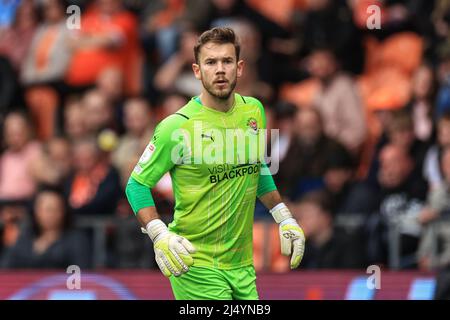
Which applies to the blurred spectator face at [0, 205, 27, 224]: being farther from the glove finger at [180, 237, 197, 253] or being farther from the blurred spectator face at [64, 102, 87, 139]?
the glove finger at [180, 237, 197, 253]

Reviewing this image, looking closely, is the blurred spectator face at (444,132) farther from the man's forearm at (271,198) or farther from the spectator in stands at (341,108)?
the man's forearm at (271,198)

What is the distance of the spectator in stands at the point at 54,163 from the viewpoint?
48.7ft

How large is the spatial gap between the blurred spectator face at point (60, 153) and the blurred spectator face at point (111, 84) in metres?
0.81

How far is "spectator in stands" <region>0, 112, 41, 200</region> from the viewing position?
49.2 feet

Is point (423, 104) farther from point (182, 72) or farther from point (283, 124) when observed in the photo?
point (182, 72)

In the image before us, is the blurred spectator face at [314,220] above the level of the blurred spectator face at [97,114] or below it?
below

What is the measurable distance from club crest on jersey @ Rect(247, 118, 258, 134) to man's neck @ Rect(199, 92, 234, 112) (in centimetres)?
19

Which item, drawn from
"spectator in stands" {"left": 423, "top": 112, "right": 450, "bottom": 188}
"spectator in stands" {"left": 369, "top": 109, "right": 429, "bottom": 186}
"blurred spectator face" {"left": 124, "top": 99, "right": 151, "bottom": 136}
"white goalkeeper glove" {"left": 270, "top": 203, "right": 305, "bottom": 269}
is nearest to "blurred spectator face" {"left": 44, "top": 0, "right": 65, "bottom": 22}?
"blurred spectator face" {"left": 124, "top": 99, "right": 151, "bottom": 136}

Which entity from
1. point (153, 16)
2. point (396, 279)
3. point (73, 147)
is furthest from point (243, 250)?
point (153, 16)

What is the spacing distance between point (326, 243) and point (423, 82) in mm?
2246

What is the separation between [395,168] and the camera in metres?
13.6

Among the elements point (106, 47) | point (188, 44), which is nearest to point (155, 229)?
point (188, 44)

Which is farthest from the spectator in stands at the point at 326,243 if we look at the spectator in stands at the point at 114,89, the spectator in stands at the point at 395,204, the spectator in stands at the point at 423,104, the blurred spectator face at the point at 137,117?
the spectator in stands at the point at 114,89

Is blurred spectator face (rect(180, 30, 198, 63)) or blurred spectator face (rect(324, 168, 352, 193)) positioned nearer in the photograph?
blurred spectator face (rect(324, 168, 352, 193))
